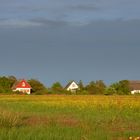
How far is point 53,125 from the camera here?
1939cm

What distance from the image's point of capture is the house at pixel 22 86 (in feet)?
393

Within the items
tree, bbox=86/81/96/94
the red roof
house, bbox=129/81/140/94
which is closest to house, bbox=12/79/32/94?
the red roof

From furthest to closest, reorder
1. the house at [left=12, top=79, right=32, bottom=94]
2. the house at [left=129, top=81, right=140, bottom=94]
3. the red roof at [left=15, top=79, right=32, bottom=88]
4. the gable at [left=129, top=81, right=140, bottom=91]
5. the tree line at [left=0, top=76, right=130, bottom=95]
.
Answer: the gable at [left=129, top=81, right=140, bottom=91]
the house at [left=129, top=81, right=140, bottom=94]
the red roof at [left=15, top=79, right=32, bottom=88]
the house at [left=12, top=79, right=32, bottom=94]
the tree line at [left=0, top=76, right=130, bottom=95]

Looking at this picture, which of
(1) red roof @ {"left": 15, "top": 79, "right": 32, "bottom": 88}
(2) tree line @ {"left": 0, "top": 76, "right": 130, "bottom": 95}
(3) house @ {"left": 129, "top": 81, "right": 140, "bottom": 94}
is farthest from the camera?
(3) house @ {"left": 129, "top": 81, "right": 140, "bottom": 94}

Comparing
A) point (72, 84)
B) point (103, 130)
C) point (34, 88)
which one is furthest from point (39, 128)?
point (72, 84)

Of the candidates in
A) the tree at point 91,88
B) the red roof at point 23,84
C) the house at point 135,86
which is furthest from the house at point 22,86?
the house at point 135,86

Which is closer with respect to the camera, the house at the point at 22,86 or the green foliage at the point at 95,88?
the green foliage at the point at 95,88

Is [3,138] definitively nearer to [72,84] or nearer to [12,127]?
[12,127]

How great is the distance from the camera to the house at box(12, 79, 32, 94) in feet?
393

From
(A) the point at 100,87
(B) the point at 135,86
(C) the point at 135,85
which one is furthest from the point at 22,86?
(C) the point at 135,85

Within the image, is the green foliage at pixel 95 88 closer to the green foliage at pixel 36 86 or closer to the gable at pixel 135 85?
the green foliage at pixel 36 86

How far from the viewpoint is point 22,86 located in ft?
406

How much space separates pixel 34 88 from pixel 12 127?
101 metres

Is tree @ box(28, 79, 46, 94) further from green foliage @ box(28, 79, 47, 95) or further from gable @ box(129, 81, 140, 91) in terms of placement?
gable @ box(129, 81, 140, 91)
